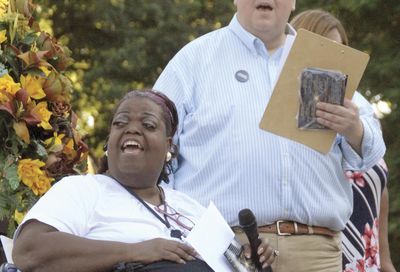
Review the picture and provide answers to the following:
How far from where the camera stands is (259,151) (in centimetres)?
481

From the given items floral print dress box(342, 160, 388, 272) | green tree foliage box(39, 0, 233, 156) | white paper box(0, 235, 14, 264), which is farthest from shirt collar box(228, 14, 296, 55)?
green tree foliage box(39, 0, 233, 156)

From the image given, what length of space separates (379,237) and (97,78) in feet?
28.7

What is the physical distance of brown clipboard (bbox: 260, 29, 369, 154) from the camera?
4523mm

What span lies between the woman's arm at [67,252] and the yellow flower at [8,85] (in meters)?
1.09

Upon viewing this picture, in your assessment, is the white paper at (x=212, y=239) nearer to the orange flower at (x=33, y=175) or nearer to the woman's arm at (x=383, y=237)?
the orange flower at (x=33, y=175)

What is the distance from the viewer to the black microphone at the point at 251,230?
415cm

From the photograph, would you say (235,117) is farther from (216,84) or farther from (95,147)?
(95,147)

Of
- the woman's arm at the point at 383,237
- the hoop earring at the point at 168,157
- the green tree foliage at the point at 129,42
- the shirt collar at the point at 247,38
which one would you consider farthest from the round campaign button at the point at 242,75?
the green tree foliage at the point at 129,42

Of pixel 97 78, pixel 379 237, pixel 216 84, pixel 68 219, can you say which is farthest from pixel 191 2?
pixel 68 219

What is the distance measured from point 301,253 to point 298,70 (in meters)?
0.77

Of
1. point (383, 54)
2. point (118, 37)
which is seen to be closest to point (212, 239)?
point (383, 54)

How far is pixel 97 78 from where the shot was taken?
14453 mm

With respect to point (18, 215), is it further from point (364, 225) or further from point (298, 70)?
point (364, 225)

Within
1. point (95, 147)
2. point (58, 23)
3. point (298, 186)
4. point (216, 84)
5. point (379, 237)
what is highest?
point (216, 84)
